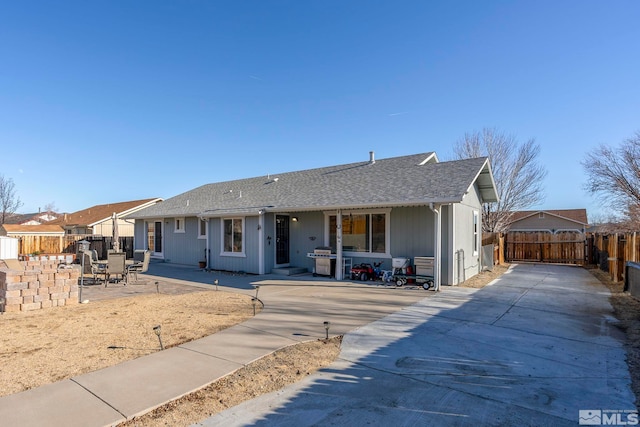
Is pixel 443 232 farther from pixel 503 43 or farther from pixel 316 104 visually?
pixel 316 104

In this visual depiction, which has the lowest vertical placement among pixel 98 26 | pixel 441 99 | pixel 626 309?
pixel 626 309

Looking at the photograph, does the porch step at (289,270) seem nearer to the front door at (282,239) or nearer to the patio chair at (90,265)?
the front door at (282,239)

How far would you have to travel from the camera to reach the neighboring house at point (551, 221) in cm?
3712

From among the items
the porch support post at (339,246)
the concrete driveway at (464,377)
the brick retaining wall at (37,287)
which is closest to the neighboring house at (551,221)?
the porch support post at (339,246)

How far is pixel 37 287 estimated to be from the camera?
7.68m

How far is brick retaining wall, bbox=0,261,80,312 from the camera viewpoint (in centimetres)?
730

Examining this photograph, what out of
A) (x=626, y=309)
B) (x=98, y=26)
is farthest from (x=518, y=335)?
(x=98, y=26)

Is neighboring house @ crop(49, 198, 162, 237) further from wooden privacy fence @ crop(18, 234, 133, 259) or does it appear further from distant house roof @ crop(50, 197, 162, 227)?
wooden privacy fence @ crop(18, 234, 133, 259)

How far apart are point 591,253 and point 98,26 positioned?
1008 inches

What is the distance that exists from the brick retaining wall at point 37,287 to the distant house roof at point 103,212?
2491cm

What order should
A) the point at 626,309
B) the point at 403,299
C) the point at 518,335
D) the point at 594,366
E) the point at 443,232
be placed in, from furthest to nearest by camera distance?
the point at 443,232
the point at 403,299
the point at 626,309
the point at 518,335
the point at 594,366

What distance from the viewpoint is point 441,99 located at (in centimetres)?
1606

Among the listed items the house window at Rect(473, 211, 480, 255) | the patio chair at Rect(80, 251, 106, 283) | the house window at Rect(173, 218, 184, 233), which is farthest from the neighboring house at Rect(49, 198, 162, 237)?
the house window at Rect(473, 211, 480, 255)

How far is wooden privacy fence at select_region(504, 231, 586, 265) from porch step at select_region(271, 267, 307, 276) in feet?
47.4
